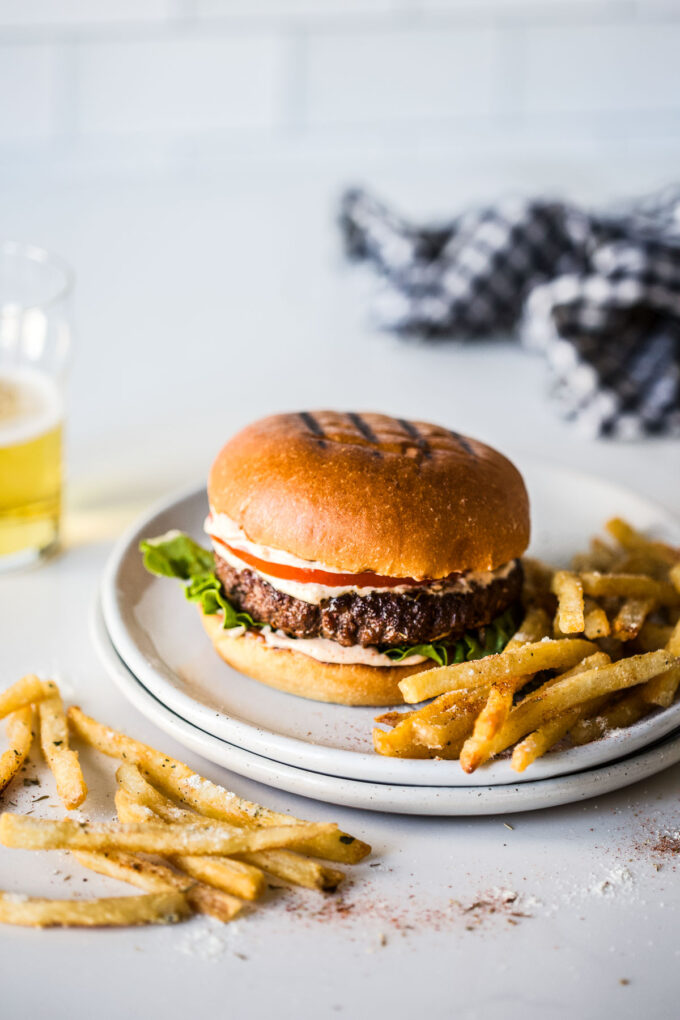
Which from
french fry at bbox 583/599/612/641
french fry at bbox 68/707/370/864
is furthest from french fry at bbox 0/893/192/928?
french fry at bbox 583/599/612/641

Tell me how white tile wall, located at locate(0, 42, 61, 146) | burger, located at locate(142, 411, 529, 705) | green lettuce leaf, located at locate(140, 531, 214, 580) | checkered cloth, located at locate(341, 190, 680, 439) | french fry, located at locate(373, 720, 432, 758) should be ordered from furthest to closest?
white tile wall, located at locate(0, 42, 61, 146) < checkered cloth, located at locate(341, 190, 680, 439) < green lettuce leaf, located at locate(140, 531, 214, 580) < burger, located at locate(142, 411, 529, 705) < french fry, located at locate(373, 720, 432, 758)

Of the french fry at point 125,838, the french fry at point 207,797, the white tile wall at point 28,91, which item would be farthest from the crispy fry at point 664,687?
the white tile wall at point 28,91

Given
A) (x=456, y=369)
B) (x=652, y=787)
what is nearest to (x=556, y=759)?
(x=652, y=787)

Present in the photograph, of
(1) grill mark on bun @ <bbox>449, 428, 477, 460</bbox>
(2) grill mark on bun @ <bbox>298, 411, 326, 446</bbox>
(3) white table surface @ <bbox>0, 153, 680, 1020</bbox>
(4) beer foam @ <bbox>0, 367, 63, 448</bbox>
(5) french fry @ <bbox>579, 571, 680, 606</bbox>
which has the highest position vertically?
(2) grill mark on bun @ <bbox>298, 411, 326, 446</bbox>

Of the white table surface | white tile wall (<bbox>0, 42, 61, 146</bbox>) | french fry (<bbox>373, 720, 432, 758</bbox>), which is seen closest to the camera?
the white table surface

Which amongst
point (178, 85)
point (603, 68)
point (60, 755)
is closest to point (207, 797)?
point (60, 755)

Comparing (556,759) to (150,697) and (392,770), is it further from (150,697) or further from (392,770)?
(150,697)

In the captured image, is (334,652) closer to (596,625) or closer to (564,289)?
(596,625)

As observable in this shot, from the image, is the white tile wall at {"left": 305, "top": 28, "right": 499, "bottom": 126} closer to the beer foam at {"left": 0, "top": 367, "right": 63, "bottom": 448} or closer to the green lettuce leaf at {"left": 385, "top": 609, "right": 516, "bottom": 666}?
the beer foam at {"left": 0, "top": 367, "right": 63, "bottom": 448}
